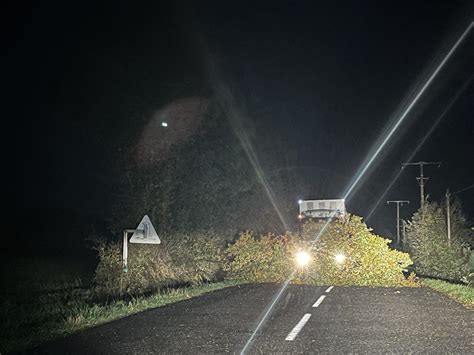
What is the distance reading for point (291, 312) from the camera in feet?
38.0

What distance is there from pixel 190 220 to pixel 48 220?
16.5 m

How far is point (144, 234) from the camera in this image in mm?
14719

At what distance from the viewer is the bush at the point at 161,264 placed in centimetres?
1653

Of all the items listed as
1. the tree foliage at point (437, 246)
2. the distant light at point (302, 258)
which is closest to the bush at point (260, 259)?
the distant light at point (302, 258)

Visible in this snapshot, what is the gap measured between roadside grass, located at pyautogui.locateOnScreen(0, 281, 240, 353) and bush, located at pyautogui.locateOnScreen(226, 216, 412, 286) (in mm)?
6257

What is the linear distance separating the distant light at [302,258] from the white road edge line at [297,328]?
10.6m

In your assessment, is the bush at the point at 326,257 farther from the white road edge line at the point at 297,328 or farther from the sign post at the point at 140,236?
the white road edge line at the point at 297,328

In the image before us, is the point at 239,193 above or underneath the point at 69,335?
above

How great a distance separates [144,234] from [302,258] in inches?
359

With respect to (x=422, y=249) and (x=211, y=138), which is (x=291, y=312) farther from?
(x=422, y=249)

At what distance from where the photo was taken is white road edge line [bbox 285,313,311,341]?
8.52 m

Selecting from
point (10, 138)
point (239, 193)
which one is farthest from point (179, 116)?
point (10, 138)

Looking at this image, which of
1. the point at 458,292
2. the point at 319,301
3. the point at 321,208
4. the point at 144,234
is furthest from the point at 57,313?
the point at 321,208

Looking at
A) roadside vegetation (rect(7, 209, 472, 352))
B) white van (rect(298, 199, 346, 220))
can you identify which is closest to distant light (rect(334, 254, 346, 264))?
roadside vegetation (rect(7, 209, 472, 352))
